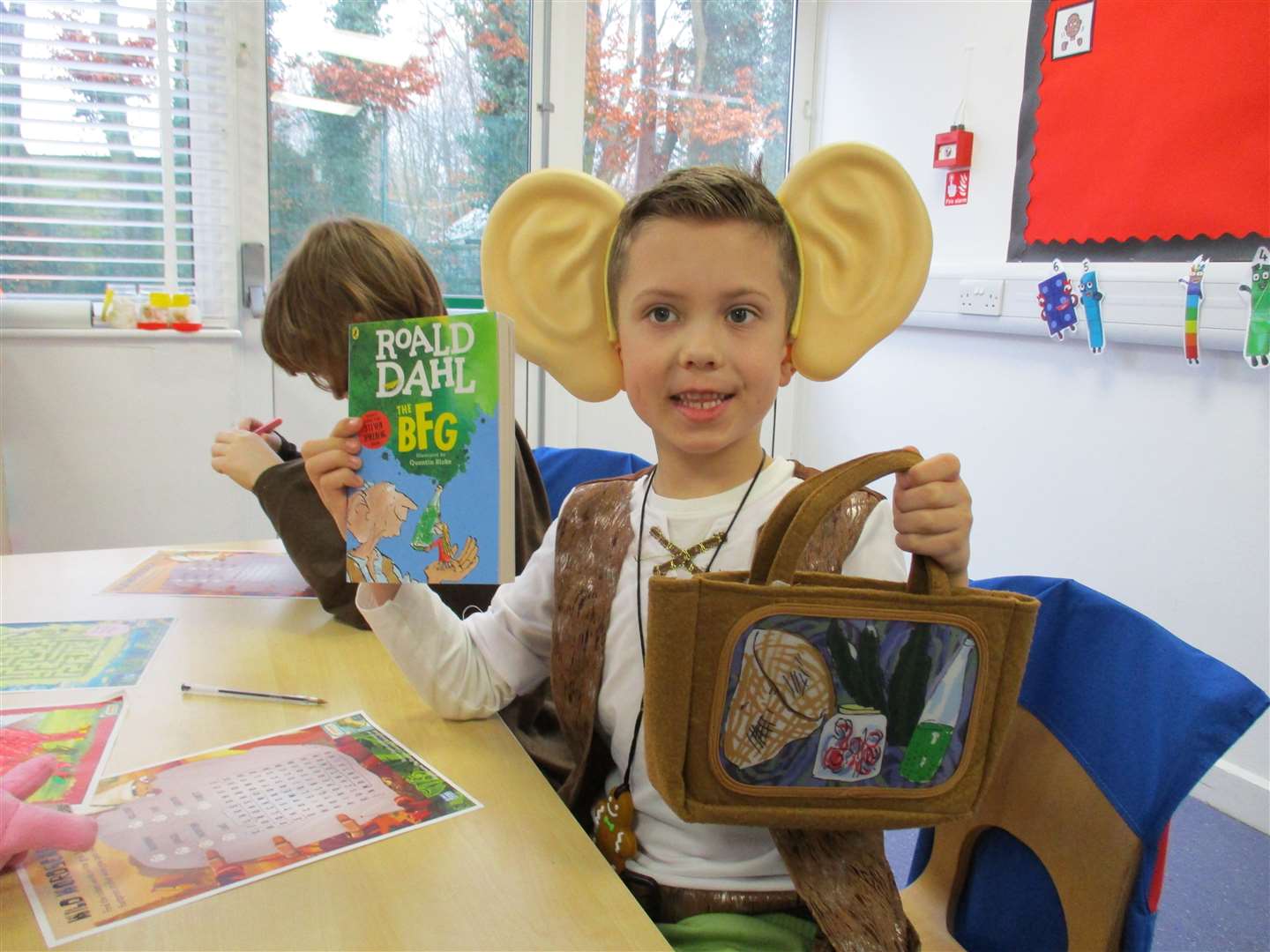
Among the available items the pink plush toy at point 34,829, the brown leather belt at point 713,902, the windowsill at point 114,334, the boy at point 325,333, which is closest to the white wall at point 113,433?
the windowsill at point 114,334

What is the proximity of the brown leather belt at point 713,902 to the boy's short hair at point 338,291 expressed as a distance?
0.75 m

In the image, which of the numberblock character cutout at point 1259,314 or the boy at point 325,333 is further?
the numberblock character cutout at point 1259,314

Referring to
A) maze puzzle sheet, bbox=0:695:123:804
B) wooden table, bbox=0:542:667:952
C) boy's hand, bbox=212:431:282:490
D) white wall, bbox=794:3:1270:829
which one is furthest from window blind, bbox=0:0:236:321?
maze puzzle sheet, bbox=0:695:123:804

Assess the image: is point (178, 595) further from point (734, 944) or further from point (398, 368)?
point (734, 944)

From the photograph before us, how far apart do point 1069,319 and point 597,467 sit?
1410 mm

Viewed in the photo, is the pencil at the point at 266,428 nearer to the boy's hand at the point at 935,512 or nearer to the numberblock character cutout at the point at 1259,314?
the boy's hand at the point at 935,512

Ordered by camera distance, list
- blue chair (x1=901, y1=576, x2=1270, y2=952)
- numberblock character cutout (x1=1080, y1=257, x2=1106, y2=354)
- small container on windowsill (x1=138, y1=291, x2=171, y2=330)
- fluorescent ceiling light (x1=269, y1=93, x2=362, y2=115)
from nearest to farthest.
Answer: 1. blue chair (x1=901, y1=576, x2=1270, y2=952)
2. numberblock character cutout (x1=1080, y1=257, x2=1106, y2=354)
3. small container on windowsill (x1=138, y1=291, x2=171, y2=330)
4. fluorescent ceiling light (x1=269, y1=93, x2=362, y2=115)

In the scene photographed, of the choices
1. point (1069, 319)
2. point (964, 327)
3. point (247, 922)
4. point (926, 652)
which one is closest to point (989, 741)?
point (926, 652)

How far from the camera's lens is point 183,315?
105 inches

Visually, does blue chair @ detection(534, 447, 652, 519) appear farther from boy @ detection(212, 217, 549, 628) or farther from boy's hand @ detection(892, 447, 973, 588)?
boy's hand @ detection(892, 447, 973, 588)

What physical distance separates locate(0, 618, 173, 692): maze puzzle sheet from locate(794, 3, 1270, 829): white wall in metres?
2.00

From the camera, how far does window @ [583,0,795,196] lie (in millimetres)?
3223

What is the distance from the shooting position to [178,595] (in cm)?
127

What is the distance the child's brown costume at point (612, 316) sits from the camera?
83cm
